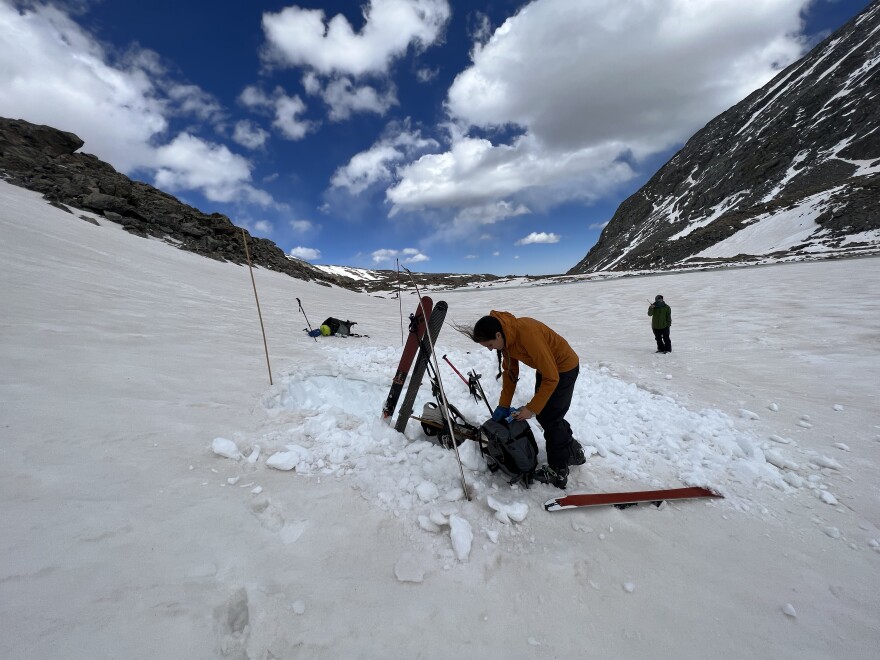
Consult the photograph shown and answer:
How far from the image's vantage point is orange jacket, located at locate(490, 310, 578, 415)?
11.1 ft

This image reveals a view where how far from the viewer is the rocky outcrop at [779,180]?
44.8 meters

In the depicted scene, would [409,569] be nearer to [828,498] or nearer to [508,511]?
[508,511]

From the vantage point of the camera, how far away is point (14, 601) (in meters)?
1.92

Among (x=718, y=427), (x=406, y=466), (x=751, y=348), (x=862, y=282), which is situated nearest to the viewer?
(x=406, y=466)

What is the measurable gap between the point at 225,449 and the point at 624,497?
422 centimetres

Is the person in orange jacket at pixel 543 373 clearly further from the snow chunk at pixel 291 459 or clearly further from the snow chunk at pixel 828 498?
the snow chunk at pixel 828 498

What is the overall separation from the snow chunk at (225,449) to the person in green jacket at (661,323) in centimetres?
970

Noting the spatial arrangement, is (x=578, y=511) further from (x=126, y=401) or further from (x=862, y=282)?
(x=862, y=282)

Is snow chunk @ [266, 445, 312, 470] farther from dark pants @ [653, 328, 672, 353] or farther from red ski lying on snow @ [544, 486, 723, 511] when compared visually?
dark pants @ [653, 328, 672, 353]

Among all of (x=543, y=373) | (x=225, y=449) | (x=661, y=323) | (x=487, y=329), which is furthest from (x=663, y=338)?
(x=225, y=449)

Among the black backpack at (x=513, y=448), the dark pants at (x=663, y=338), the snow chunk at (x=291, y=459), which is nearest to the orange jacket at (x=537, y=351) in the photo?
the black backpack at (x=513, y=448)

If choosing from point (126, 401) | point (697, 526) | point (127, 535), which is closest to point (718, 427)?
point (697, 526)

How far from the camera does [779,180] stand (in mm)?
74375

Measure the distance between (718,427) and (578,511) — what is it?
3.22 meters
